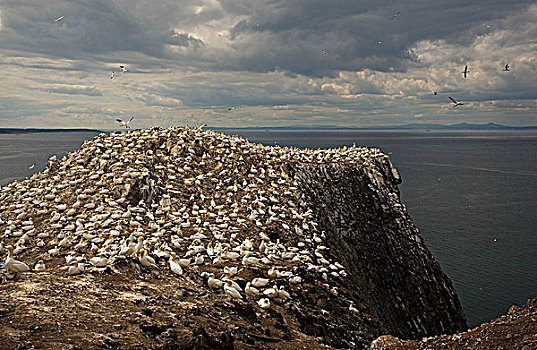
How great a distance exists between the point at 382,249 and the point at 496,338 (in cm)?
1806

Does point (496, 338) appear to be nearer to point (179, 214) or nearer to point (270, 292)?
point (270, 292)

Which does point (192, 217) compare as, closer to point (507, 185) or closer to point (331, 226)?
point (331, 226)

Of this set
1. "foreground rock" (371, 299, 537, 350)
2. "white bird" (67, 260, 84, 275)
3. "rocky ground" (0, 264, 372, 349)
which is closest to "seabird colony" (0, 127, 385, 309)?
"white bird" (67, 260, 84, 275)

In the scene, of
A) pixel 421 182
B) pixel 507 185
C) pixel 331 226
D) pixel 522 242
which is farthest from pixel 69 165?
pixel 507 185

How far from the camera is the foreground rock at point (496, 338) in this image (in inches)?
497

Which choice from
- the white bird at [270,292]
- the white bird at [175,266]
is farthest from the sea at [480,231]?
the white bird at [175,266]

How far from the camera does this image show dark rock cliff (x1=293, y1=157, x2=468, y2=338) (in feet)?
91.2

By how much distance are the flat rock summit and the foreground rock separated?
239 centimetres

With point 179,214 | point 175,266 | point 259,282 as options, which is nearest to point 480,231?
point 179,214

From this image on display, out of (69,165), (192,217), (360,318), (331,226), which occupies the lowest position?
(360,318)

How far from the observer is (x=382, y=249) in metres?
31.2

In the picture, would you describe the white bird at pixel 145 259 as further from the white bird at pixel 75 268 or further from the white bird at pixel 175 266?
the white bird at pixel 75 268

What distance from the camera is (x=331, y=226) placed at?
2853 cm

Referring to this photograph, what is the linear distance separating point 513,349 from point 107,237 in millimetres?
17310
